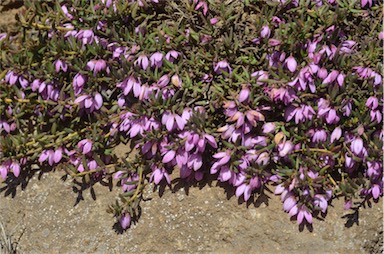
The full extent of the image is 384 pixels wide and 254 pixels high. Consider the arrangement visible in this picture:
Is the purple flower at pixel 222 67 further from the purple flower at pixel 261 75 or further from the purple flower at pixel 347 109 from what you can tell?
the purple flower at pixel 347 109

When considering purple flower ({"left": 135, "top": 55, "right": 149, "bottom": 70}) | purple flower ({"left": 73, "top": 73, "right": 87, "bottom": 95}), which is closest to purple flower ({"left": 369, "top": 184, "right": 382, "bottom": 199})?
purple flower ({"left": 135, "top": 55, "right": 149, "bottom": 70})

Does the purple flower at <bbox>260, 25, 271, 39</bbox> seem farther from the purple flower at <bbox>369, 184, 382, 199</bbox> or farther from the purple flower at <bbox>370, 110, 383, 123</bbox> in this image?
the purple flower at <bbox>369, 184, 382, 199</bbox>

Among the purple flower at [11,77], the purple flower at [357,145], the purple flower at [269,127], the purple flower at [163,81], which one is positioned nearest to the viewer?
the purple flower at [357,145]

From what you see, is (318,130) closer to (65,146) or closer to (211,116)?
(211,116)

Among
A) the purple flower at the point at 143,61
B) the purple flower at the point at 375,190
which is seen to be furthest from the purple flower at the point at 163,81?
the purple flower at the point at 375,190

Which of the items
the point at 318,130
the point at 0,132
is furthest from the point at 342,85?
the point at 0,132
